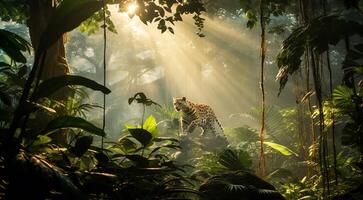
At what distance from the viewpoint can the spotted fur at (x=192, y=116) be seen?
428 inches

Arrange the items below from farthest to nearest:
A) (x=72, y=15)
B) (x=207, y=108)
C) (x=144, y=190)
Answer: (x=207, y=108) → (x=144, y=190) → (x=72, y=15)

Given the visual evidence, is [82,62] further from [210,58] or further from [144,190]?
[144,190]

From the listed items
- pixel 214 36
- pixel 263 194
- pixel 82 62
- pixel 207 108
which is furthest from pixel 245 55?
pixel 82 62

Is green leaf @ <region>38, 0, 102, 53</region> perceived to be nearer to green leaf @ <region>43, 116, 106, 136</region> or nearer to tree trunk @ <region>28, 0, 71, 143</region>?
green leaf @ <region>43, 116, 106, 136</region>

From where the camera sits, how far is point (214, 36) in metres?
25.2

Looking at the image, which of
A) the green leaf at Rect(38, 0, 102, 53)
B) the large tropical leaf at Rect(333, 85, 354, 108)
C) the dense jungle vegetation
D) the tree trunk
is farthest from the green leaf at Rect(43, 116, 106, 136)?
the large tropical leaf at Rect(333, 85, 354, 108)

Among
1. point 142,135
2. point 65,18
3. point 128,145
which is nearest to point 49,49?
point 128,145

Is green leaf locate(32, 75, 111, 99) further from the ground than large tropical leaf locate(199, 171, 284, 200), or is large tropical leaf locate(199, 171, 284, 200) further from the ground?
green leaf locate(32, 75, 111, 99)

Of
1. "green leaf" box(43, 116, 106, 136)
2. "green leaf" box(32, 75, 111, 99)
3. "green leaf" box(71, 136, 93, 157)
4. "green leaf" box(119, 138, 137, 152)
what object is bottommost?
"green leaf" box(71, 136, 93, 157)

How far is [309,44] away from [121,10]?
8.21ft

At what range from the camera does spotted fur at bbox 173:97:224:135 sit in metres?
Result: 10.9

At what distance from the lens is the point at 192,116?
11.0m

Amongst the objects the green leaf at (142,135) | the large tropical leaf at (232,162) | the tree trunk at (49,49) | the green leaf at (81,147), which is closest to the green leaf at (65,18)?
the green leaf at (81,147)

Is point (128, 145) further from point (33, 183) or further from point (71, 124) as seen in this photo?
point (33, 183)
